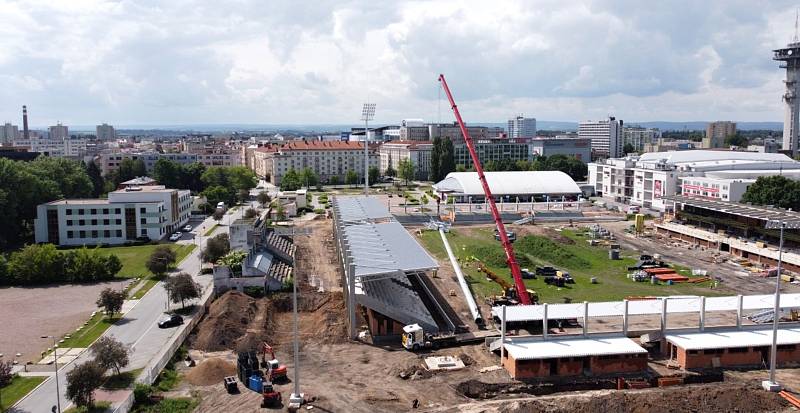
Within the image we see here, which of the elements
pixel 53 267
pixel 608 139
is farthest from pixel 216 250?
pixel 608 139

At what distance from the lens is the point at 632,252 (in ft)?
163

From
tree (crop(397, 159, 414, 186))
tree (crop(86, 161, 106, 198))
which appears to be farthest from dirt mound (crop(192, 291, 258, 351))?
tree (crop(397, 159, 414, 186))

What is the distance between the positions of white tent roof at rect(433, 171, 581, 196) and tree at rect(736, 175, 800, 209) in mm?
26783

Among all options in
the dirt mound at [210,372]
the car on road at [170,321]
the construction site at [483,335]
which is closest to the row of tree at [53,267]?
the construction site at [483,335]

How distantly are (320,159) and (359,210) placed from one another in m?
69.9

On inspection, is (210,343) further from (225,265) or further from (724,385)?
(724,385)

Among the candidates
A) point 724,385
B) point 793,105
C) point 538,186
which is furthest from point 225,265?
point 793,105

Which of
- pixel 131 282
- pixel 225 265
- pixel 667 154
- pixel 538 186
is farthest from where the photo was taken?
pixel 667 154

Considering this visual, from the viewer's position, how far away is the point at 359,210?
50.6 metres

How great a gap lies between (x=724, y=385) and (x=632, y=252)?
1085 inches

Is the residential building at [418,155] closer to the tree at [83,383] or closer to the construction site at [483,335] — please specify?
the construction site at [483,335]

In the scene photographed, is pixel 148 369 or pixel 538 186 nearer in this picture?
pixel 148 369

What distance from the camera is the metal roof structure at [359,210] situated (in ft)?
150

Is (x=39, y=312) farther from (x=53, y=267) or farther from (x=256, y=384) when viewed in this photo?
(x=256, y=384)
